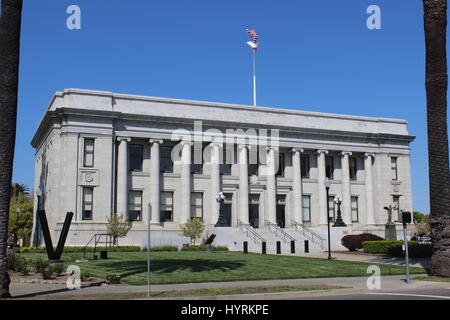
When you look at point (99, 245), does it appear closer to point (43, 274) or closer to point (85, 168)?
point (85, 168)

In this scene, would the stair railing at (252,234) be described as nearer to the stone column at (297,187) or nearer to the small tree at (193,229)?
the small tree at (193,229)

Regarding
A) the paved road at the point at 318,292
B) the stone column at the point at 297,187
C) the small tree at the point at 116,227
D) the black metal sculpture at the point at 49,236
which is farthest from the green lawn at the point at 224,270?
the stone column at the point at 297,187

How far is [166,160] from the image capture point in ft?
176

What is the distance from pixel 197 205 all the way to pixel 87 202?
11.2 meters

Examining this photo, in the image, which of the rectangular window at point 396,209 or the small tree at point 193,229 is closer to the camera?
the small tree at point 193,229

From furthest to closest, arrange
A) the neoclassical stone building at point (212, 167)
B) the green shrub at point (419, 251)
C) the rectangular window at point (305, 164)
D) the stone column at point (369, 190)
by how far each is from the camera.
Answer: the stone column at point (369, 190) → the rectangular window at point (305, 164) → the neoclassical stone building at point (212, 167) → the green shrub at point (419, 251)

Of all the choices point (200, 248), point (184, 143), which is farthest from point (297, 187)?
point (200, 248)

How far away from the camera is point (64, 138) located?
47.8 metres

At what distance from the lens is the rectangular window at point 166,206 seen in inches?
2067

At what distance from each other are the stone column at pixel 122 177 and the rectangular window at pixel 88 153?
2.64 m

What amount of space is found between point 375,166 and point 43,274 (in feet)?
157

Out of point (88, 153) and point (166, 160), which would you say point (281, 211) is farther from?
point (88, 153)

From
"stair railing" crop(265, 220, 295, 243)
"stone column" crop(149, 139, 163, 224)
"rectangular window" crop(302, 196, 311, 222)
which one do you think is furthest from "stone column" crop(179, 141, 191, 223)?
"rectangular window" crop(302, 196, 311, 222)

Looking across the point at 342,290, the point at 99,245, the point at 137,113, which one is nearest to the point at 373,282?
the point at 342,290
